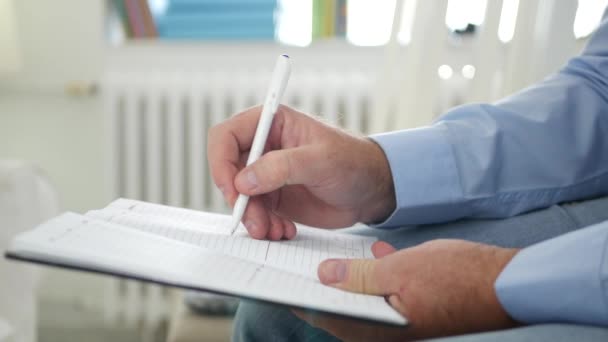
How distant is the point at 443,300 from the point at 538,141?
0.33m

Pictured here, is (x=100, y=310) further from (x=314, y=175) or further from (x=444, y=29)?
(x=314, y=175)

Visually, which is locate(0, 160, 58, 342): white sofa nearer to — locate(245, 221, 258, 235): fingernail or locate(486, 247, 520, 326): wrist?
locate(245, 221, 258, 235): fingernail

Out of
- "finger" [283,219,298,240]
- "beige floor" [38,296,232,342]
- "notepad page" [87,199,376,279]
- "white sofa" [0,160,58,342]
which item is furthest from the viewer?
"beige floor" [38,296,232,342]

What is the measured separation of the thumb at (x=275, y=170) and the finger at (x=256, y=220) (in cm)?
2

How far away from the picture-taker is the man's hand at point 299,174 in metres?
0.61

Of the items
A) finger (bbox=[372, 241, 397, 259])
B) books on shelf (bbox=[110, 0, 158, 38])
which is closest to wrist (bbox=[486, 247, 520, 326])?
finger (bbox=[372, 241, 397, 259])

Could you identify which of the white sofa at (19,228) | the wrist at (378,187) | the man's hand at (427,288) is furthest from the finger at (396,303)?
the white sofa at (19,228)

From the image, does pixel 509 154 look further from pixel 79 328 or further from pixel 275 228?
pixel 79 328

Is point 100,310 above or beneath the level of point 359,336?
beneath

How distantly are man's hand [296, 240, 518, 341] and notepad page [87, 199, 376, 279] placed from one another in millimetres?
36

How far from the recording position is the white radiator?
205cm

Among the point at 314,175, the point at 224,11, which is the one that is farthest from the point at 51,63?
the point at 314,175

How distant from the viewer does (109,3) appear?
2.24 metres

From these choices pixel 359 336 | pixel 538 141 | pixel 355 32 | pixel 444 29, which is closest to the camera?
pixel 359 336
